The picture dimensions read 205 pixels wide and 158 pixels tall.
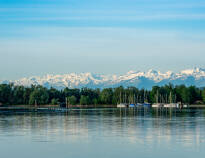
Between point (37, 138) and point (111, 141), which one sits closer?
point (111, 141)

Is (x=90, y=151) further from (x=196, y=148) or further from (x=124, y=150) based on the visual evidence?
(x=196, y=148)

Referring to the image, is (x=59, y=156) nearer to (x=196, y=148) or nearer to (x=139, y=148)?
(x=139, y=148)

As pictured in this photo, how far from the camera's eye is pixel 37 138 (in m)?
42.0

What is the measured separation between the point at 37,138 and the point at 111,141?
7595 mm

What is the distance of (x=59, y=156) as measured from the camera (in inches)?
1208

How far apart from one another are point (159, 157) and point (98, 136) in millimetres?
14004

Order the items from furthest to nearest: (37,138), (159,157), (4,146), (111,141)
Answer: (37,138) < (111,141) < (4,146) < (159,157)

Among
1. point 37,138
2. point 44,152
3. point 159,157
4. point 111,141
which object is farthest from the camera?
point 37,138

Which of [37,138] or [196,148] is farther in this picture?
[37,138]

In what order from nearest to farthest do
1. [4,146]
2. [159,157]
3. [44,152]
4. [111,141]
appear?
[159,157] → [44,152] → [4,146] → [111,141]

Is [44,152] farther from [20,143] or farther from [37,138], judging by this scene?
[37,138]

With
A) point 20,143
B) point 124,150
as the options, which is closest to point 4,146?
point 20,143

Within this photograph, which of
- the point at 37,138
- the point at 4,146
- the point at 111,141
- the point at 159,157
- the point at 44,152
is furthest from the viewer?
the point at 37,138

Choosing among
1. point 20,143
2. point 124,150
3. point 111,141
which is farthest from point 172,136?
point 20,143
